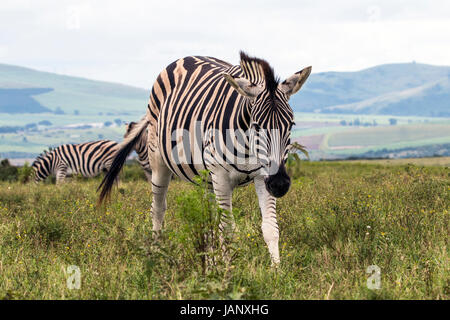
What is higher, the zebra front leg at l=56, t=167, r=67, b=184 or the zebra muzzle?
the zebra front leg at l=56, t=167, r=67, b=184

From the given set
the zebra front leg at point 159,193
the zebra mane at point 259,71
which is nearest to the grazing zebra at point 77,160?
the zebra front leg at point 159,193

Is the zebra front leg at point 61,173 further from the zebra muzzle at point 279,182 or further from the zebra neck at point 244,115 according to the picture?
the zebra muzzle at point 279,182

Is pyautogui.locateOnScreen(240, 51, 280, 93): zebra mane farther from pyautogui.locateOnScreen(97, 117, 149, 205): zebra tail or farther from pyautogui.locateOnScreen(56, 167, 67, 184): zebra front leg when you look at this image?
pyautogui.locateOnScreen(56, 167, 67, 184): zebra front leg

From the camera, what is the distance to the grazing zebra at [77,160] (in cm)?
1634

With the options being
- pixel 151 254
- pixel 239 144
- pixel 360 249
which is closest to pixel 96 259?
pixel 151 254

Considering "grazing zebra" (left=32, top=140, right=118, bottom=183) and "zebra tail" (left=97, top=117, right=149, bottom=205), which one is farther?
"grazing zebra" (left=32, top=140, right=118, bottom=183)

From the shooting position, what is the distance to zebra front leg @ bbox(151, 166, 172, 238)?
6.86 metres

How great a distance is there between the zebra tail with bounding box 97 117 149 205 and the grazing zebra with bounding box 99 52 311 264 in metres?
0.06

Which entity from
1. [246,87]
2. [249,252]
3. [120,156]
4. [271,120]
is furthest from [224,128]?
[120,156]

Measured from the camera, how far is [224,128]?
5164 millimetres

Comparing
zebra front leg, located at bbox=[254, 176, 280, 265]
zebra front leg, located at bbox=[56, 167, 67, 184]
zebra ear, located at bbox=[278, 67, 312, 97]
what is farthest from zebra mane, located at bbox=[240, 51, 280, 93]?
zebra front leg, located at bbox=[56, 167, 67, 184]

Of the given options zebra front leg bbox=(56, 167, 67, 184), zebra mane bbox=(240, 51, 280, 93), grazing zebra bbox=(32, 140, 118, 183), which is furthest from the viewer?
zebra front leg bbox=(56, 167, 67, 184)
